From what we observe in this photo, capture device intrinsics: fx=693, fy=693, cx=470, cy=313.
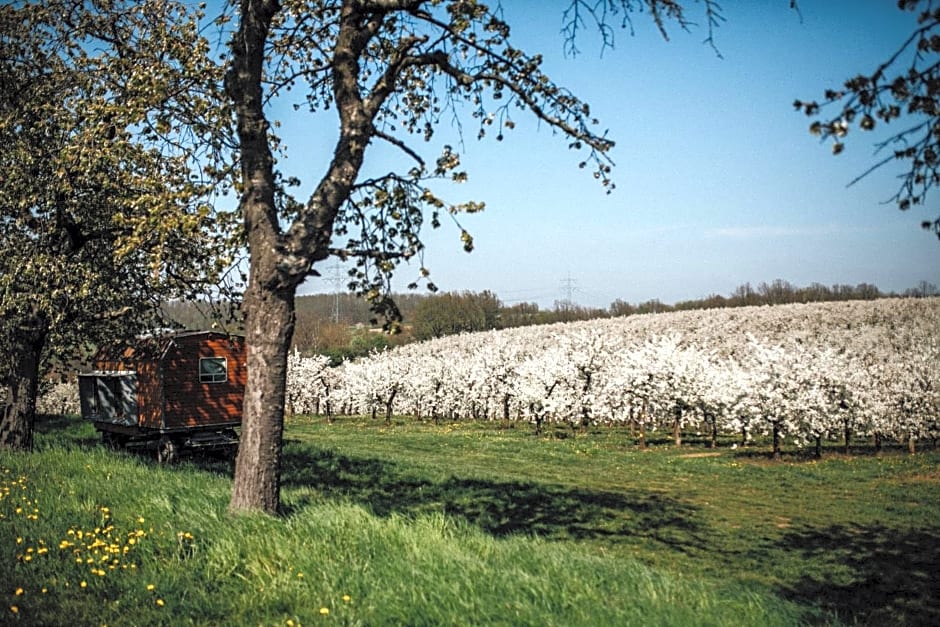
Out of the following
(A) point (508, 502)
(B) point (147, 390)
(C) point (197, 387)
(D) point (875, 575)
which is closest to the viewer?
(D) point (875, 575)

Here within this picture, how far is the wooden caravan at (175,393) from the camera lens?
68.4ft

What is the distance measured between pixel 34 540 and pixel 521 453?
78.9 feet

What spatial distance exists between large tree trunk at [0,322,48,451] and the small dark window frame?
6.73 m

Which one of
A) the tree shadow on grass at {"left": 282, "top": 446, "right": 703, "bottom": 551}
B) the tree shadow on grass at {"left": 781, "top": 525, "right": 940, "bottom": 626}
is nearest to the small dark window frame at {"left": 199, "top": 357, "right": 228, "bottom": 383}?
the tree shadow on grass at {"left": 282, "top": 446, "right": 703, "bottom": 551}

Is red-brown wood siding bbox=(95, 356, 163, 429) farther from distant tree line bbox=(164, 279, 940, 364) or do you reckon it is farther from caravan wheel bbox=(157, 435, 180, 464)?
distant tree line bbox=(164, 279, 940, 364)

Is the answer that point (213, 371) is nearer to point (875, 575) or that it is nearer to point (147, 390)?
point (147, 390)

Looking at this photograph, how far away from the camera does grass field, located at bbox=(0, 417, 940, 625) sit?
5.11 meters

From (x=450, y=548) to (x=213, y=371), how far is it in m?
18.0

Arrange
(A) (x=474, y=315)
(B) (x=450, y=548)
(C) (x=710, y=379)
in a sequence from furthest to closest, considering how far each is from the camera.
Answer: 1. (A) (x=474, y=315)
2. (C) (x=710, y=379)
3. (B) (x=450, y=548)

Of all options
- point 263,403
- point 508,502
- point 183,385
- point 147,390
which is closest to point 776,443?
point 508,502

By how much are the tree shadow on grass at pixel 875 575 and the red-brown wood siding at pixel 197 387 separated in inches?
614

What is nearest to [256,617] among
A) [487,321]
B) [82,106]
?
[82,106]

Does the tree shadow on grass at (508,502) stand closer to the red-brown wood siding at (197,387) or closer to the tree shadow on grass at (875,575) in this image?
the tree shadow on grass at (875,575)

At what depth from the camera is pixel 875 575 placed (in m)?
12.0
